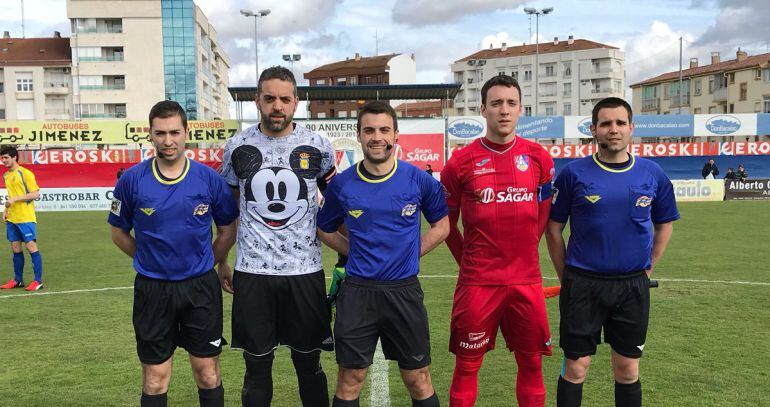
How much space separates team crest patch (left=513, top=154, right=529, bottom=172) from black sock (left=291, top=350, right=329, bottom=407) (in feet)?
5.88

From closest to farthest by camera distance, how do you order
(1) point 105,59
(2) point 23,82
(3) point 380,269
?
(3) point 380,269
(1) point 105,59
(2) point 23,82

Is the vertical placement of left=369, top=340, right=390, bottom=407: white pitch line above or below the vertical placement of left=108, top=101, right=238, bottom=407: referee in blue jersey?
below

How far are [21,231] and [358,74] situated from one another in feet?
277

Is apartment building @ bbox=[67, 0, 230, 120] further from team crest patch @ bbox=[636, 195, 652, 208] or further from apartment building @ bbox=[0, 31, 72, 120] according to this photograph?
team crest patch @ bbox=[636, 195, 652, 208]

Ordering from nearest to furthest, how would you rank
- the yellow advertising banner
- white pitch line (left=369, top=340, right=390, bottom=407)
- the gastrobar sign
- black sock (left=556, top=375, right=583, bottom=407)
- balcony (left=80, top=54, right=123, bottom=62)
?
black sock (left=556, top=375, right=583, bottom=407)
white pitch line (left=369, top=340, right=390, bottom=407)
the gastrobar sign
the yellow advertising banner
balcony (left=80, top=54, right=123, bottom=62)

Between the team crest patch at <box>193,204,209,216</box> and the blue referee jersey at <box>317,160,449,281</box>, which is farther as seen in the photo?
the team crest patch at <box>193,204,209,216</box>

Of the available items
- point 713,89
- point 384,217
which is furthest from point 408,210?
point 713,89

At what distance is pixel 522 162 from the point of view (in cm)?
390

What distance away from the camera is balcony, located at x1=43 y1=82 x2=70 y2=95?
6525 centimetres

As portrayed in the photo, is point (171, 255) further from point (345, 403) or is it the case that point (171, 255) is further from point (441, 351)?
point (441, 351)

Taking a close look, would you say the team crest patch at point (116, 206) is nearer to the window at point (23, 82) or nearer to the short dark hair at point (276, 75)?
the short dark hair at point (276, 75)

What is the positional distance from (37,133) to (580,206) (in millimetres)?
33946

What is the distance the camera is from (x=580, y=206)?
3932mm

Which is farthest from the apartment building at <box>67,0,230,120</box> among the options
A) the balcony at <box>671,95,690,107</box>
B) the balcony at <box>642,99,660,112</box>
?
the balcony at <box>671,95,690,107</box>
